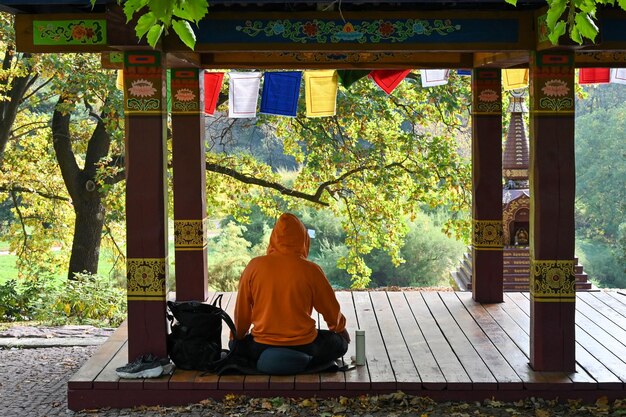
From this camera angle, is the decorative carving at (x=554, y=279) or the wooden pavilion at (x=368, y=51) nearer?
the wooden pavilion at (x=368, y=51)

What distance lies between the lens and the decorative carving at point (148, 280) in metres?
6.57

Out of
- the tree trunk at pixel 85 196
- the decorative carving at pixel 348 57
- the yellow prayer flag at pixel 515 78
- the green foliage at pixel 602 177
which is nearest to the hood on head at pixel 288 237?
the decorative carving at pixel 348 57

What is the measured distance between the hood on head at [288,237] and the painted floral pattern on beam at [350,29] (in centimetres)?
123

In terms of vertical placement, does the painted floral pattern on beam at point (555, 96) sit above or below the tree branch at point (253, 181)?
above

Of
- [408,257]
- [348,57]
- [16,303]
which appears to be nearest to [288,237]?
[348,57]

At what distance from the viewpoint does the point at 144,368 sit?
21.3ft

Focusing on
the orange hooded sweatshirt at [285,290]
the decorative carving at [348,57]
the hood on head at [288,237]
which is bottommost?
the orange hooded sweatshirt at [285,290]

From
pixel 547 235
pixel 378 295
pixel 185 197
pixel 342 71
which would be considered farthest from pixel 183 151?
pixel 547 235

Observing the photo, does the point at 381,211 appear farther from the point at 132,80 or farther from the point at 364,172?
the point at 132,80

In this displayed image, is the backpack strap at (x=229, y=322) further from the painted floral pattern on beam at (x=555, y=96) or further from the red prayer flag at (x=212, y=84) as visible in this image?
the red prayer flag at (x=212, y=84)

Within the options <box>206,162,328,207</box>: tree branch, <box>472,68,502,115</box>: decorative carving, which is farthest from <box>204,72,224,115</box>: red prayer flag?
<box>206,162,328,207</box>: tree branch

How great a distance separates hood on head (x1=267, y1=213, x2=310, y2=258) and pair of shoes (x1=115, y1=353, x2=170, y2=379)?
1.08 metres

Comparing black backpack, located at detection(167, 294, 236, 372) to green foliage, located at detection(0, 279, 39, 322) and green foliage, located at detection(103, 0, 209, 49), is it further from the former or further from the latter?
green foliage, located at detection(0, 279, 39, 322)

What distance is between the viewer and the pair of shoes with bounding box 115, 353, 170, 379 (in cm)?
644
